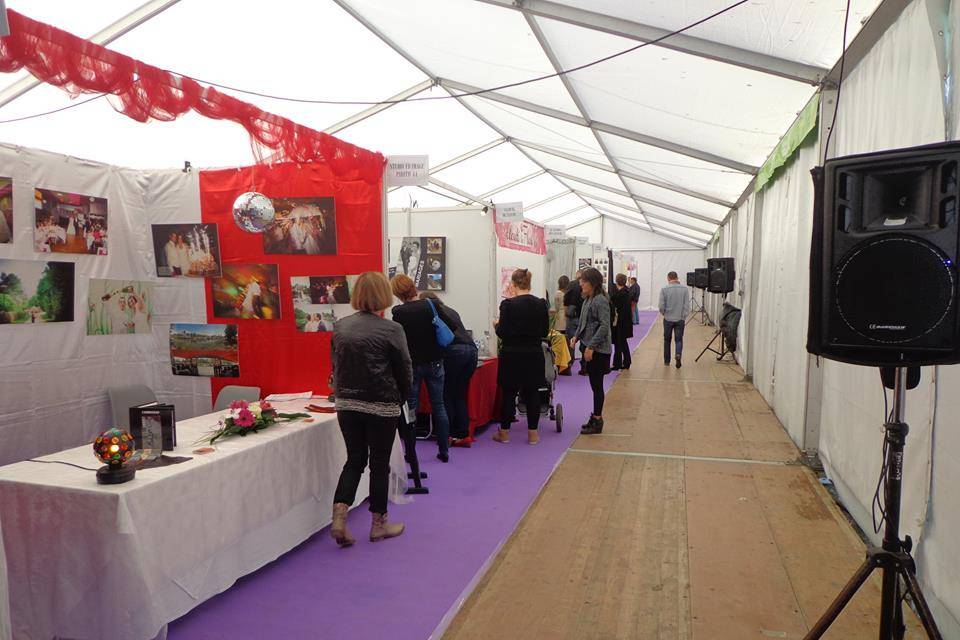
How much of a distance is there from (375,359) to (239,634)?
1230mm

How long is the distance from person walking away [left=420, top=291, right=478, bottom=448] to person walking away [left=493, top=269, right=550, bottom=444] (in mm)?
281

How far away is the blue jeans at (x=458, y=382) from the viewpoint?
462 centimetres

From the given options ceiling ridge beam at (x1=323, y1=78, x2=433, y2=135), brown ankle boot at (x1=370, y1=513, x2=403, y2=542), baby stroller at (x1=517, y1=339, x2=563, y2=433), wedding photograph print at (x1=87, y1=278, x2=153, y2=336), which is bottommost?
brown ankle boot at (x1=370, y1=513, x2=403, y2=542)

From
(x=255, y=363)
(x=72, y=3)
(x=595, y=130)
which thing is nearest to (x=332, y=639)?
(x=255, y=363)

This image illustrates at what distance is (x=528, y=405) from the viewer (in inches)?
194

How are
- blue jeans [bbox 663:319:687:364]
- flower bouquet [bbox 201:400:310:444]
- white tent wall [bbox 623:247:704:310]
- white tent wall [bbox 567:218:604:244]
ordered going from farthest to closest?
white tent wall [bbox 567:218:604:244], white tent wall [bbox 623:247:704:310], blue jeans [bbox 663:319:687:364], flower bouquet [bbox 201:400:310:444]

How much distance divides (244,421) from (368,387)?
1.96 ft

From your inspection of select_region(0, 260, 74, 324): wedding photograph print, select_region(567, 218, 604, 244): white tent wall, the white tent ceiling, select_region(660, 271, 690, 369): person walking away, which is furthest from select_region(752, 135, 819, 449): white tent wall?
select_region(567, 218, 604, 244): white tent wall

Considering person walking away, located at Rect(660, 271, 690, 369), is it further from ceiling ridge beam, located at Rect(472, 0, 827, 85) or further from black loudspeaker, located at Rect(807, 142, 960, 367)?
black loudspeaker, located at Rect(807, 142, 960, 367)

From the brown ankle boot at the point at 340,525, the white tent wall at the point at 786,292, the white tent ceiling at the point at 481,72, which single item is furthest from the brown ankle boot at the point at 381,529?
the white tent ceiling at the point at 481,72

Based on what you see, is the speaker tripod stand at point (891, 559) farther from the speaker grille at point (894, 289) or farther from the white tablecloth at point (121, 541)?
the white tablecloth at point (121, 541)

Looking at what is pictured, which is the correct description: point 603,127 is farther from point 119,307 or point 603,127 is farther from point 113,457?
point 113,457

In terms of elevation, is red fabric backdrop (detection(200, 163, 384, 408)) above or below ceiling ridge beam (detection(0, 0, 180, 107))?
below

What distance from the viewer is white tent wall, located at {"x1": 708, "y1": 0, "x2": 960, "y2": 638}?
213cm
